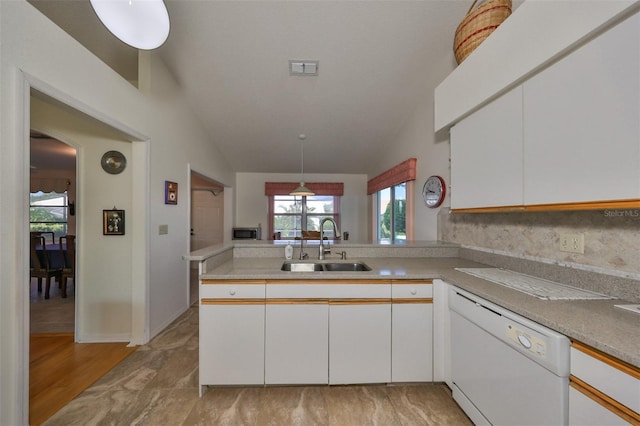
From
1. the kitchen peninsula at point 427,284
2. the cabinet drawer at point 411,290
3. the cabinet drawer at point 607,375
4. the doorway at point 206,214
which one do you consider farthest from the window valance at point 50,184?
the cabinet drawer at point 607,375

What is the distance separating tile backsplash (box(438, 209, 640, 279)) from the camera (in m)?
1.16

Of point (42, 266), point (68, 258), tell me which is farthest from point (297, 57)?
point (42, 266)

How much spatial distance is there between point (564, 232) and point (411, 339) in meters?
1.10

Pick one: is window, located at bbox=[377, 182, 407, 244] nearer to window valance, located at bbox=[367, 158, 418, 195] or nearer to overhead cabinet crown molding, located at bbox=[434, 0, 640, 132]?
window valance, located at bbox=[367, 158, 418, 195]

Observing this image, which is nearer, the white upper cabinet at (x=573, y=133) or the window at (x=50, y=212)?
the white upper cabinet at (x=573, y=133)

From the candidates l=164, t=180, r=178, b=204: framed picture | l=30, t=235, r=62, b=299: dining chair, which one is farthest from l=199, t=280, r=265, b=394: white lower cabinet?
l=30, t=235, r=62, b=299: dining chair

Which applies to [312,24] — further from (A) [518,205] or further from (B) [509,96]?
(A) [518,205]

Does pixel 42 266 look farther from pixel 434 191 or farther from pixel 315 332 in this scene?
pixel 434 191

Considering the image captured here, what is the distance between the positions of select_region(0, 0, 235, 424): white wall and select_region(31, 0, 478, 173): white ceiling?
0.45 m

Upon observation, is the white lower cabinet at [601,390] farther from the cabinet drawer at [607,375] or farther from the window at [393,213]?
the window at [393,213]

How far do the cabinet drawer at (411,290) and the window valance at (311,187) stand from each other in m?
4.46

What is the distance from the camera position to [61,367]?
80.5 inches

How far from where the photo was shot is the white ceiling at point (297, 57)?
7.21 feet

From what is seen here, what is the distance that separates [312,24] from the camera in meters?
2.32
